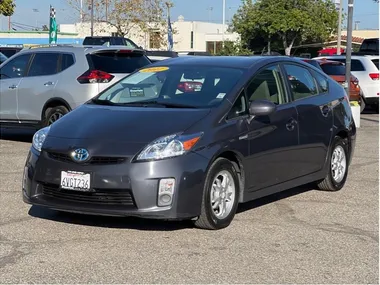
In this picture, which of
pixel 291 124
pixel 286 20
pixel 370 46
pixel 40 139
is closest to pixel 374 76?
pixel 370 46

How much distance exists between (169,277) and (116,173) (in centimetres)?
126

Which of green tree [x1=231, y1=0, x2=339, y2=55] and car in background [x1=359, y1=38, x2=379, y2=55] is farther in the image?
green tree [x1=231, y1=0, x2=339, y2=55]

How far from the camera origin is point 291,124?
7637mm

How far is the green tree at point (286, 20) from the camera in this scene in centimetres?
5375

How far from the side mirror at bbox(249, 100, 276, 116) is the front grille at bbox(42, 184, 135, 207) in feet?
5.15

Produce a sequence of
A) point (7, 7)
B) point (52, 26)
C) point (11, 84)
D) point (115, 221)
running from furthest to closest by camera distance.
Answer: point (7, 7) → point (52, 26) → point (11, 84) → point (115, 221)

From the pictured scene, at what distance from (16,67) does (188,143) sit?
7331 millimetres

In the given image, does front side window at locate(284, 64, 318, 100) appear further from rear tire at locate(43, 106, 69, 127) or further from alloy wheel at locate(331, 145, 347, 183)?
rear tire at locate(43, 106, 69, 127)

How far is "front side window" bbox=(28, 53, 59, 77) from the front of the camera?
487 inches

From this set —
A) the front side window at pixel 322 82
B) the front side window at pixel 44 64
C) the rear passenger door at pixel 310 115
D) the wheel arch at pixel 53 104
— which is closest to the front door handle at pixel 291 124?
the rear passenger door at pixel 310 115

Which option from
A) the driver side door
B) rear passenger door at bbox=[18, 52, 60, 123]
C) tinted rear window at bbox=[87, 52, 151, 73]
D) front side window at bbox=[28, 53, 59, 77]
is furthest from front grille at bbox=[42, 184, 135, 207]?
the driver side door

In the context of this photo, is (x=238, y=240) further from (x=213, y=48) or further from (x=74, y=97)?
(x=213, y=48)

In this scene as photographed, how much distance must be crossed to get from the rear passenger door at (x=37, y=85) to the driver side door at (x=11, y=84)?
115 mm

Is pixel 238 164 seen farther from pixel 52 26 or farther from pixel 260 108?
pixel 52 26
